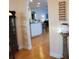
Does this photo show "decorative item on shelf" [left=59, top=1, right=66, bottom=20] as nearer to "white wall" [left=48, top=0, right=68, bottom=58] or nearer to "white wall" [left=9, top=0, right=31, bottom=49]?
"white wall" [left=48, top=0, right=68, bottom=58]

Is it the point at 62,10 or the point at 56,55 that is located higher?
the point at 62,10

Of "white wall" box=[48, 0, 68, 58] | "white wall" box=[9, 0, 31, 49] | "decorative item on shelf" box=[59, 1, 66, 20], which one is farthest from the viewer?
"white wall" box=[9, 0, 31, 49]

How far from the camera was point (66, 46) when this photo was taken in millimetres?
3449

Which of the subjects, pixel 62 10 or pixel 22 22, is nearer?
pixel 62 10

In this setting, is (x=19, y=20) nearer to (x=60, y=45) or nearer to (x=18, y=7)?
(x=18, y=7)

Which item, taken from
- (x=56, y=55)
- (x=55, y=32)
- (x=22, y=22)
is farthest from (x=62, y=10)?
(x=22, y=22)

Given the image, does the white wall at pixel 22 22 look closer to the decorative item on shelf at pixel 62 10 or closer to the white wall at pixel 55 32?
the white wall at pixel 55 32

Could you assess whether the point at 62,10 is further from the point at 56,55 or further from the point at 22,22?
the point at 22,22

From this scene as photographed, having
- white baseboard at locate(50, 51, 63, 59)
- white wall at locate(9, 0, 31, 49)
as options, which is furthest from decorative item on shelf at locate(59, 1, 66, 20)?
white wall at locate(9, 0, 31, 49)

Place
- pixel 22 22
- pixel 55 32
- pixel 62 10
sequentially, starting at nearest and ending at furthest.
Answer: pixel 62 10
pixel 55 32
pixel 22 22

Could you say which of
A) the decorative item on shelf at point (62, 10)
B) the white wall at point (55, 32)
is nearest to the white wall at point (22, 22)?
the white wall at point (55, 32)

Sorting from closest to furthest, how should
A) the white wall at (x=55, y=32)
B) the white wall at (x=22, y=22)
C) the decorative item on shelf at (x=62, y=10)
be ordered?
the decorative item on shelf at (x=62, y=10) → the white wall at (x=55, y=32) → the white wall at (x=22, y=22)
